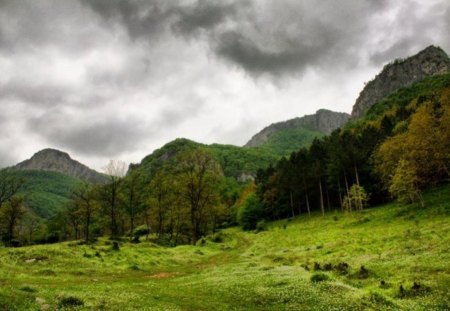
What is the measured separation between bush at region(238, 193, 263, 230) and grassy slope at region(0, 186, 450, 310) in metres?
57.2

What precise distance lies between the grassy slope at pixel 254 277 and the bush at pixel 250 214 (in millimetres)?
57221

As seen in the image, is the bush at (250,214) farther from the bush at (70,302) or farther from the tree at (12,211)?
the bush at (70,302)

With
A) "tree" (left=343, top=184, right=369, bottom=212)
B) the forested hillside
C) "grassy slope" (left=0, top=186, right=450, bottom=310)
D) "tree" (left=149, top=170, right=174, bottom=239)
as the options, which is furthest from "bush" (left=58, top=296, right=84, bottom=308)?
"tree" (left=149, top=170, right=174, bottom=239)

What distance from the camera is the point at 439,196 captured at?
6462cm

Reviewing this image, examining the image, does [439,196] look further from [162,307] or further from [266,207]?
[266,207]

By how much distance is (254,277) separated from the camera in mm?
31234

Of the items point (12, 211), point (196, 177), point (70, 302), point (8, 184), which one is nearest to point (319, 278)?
point (70, 302)

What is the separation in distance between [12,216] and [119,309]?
10334 centimetres

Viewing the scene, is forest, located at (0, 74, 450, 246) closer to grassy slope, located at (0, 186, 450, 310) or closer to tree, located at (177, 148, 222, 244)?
tree, located at (177, 148, 222, 244)

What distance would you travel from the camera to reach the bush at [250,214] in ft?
385

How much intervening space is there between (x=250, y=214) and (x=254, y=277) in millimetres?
87732

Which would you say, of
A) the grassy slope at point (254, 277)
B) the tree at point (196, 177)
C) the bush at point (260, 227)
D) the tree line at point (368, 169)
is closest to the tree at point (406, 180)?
the tree line at point (368, 169)

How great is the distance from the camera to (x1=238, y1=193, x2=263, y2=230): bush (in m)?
117

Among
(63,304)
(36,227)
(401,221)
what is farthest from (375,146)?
(36,227)
